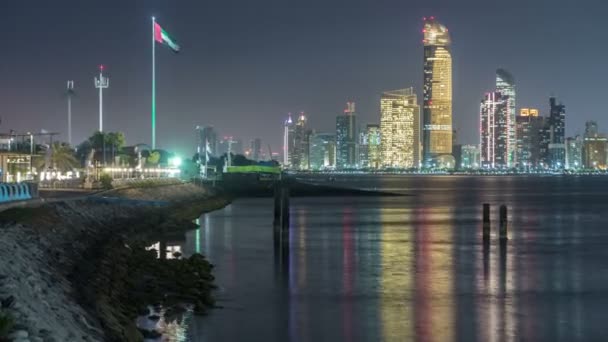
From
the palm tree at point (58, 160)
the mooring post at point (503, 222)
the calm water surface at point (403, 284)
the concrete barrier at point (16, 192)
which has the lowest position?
the calm water surface at point (403, 284)

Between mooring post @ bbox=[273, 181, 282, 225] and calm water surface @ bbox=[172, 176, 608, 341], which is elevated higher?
mooring post @ bbox=[273, 181, 282, 225]

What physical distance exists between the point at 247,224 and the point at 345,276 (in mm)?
29726

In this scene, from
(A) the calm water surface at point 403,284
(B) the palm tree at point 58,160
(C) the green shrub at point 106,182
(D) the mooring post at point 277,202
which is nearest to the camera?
(A) the calm water surface at point 403,284

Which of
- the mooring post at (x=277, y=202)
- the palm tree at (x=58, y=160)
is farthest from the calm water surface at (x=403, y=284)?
the palm tree at (x=58, y=160)

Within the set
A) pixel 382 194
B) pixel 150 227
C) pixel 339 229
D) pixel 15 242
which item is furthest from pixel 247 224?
Answer: pixel 382 194

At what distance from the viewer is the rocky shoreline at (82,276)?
49.5 feet

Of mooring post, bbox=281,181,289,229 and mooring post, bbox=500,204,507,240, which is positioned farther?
mooring post, bbox=500,204,507,240

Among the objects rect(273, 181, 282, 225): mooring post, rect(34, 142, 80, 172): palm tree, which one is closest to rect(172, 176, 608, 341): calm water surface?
rect(273, 181, 282, 225): mooring post

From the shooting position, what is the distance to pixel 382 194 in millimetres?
134250

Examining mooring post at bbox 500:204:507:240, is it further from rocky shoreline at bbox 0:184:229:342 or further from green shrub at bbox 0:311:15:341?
green shrub at bbox 0:311:15:341

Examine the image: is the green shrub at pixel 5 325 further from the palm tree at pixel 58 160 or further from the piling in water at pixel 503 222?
the palm tree at pixel 58 160

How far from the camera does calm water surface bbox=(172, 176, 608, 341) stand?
77.8 ft

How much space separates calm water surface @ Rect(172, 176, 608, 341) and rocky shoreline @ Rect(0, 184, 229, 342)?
73.0 inches

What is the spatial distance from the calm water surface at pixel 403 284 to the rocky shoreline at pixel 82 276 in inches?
73.0
